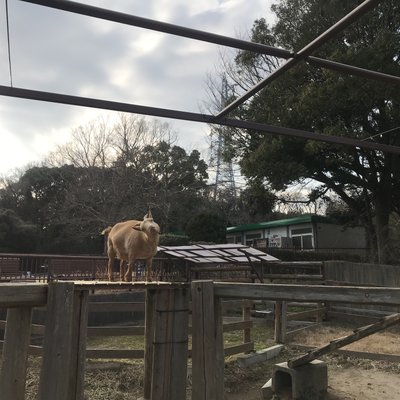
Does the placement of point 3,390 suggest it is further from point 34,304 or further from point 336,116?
point 336,116

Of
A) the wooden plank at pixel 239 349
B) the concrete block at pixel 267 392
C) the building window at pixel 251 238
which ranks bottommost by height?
the concrete block at pixel 267 392

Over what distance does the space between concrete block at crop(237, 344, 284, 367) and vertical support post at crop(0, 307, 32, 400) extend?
18.3ft

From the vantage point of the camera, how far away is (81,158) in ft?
84.9

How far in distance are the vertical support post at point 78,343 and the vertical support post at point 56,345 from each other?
24.4 inches

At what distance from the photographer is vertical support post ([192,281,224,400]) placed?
2861 millimetres

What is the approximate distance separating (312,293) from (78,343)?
1.73 meters

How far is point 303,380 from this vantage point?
584cm

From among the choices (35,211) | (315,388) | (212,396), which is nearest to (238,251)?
(315,388)

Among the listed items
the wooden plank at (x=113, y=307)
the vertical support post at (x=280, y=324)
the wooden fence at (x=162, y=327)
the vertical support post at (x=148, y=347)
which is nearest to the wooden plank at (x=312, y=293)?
→ the wooden fence at (x=162, y=327)

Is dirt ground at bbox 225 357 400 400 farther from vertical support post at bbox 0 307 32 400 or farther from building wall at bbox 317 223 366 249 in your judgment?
building wall at bbox 317 223 366 249

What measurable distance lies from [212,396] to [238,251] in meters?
8.65

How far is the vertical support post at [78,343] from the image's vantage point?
315 cm

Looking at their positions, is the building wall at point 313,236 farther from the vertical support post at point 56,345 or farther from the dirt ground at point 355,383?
the vertical support post at point 56,345

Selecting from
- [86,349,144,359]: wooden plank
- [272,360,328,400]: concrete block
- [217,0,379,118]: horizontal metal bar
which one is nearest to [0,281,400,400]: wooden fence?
[217,0,379,118]: horizontal metal bar
